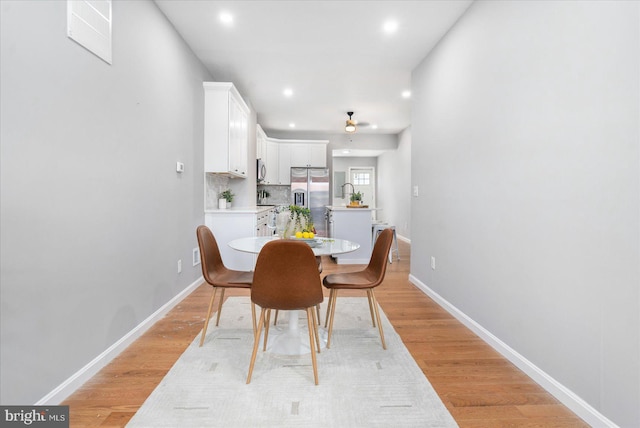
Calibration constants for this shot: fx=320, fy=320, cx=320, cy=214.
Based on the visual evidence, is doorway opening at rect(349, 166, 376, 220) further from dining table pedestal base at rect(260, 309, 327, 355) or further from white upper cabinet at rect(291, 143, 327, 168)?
dining table pedestal base at rect(260, 309, 327, 355)

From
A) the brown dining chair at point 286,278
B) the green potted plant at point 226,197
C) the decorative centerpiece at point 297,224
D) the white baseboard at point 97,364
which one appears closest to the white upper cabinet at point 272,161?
Result: the green potted plant at point 226,197

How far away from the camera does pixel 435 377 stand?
6.14ft

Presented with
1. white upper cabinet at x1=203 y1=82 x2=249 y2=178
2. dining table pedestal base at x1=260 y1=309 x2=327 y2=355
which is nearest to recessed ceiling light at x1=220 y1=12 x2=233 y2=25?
white upper cabinet at x1=203 y1=82 x2=249 y2=178

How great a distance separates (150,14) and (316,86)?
241 centimetres

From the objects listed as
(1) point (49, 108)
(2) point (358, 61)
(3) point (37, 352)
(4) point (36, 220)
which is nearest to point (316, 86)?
(2) point (358, 61)

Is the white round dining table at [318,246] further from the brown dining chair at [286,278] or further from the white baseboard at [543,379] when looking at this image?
the white baseboard at [543,379]

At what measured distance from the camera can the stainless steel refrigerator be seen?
7.07m

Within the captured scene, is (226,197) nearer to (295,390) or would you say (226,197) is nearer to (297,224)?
(297,224)

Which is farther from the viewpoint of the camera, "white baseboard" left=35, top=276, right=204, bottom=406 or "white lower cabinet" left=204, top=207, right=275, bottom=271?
"white lower cabinet" left=204, top=207, right=275, bottom=271

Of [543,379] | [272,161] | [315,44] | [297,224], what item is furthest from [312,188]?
[543,379]

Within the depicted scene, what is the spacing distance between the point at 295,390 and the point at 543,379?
1381 millimetres

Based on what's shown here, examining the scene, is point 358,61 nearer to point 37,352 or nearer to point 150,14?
point 150,14

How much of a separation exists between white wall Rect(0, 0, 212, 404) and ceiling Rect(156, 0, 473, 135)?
0.55 metres

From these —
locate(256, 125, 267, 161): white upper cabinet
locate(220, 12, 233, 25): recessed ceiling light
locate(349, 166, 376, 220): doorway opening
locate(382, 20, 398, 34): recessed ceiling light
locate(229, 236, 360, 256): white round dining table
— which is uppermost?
locate(382, 20, 398, 34): recessed ceiling light
